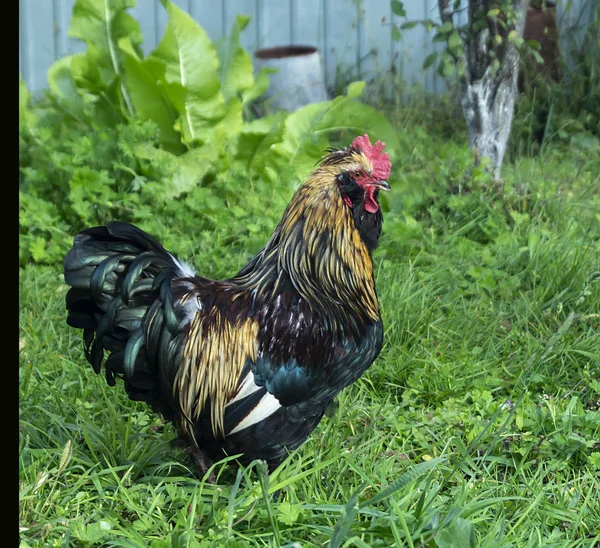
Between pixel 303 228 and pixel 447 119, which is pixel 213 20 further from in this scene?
pixel 303 228

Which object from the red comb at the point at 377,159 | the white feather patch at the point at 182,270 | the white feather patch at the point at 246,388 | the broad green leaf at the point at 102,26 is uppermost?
the broad green leaf at the point at 102,26

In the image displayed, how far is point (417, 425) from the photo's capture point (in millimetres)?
2902

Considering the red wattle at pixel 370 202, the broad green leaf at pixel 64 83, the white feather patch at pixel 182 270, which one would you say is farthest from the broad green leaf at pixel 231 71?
the red wattle at pixel 370 202

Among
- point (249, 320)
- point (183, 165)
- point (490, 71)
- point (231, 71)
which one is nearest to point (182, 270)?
point (249, 320)

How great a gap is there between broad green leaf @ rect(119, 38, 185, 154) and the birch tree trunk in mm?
1775

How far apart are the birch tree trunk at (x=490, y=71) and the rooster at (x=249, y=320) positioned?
2.39 meters

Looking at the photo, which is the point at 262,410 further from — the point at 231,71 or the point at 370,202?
the point at 231,71

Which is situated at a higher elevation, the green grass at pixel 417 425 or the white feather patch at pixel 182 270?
the white feather patch at pixel 182 270

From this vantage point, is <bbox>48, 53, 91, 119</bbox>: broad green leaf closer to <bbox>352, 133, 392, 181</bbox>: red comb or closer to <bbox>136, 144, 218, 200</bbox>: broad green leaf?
<bbox>136, 144, 218, 200</bbox>: broad green leaf

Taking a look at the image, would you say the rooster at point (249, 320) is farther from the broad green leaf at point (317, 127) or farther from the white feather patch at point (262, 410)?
the broad green leaf at point (317, 127)

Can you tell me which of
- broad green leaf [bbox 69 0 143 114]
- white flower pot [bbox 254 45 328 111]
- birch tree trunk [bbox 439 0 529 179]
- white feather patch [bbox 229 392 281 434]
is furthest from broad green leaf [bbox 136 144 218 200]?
white feather patch [bbox 229 392 281 434]

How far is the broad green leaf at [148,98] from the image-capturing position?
4.62 m

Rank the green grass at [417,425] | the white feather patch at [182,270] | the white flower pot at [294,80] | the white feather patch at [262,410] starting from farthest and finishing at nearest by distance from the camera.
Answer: the white flower pot at [294,80], the white feather patch at [182,270], the white feather patch at [262,410], the green grass at [417,425]

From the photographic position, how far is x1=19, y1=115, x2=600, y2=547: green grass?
7.20ft
